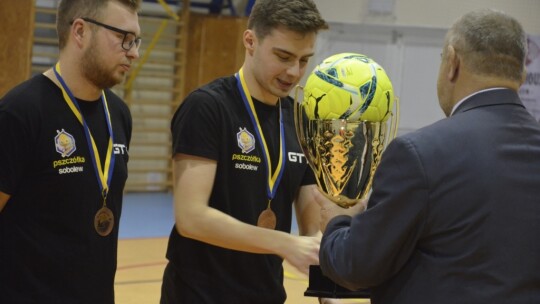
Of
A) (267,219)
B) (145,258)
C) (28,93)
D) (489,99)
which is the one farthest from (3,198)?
(145,258)

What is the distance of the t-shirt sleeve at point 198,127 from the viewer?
2.97 m

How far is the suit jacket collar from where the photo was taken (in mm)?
2266

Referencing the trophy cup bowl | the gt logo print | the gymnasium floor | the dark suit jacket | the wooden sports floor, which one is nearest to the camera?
the dark suit jacket

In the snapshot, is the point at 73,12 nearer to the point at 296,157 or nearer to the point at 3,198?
the point at 3,198

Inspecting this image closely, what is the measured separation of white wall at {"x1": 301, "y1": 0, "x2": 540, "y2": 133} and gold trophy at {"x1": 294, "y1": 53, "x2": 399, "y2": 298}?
11.2 metres

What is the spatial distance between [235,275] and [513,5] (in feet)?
38.3

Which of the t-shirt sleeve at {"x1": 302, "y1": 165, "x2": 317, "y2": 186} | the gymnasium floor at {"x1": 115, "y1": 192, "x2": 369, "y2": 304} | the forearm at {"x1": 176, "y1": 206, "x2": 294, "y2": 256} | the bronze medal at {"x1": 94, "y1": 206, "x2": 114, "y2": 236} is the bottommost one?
the gymnasium floor at {"x1": 115, "y1": 192, "x2": 369, "y2": 304}

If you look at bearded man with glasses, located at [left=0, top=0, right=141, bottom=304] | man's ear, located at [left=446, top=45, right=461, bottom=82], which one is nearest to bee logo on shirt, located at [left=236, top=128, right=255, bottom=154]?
bearded man with glasses, located at [left=0, top=0, right=141, bottom=304]

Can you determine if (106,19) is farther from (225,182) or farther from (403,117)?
(403,117)

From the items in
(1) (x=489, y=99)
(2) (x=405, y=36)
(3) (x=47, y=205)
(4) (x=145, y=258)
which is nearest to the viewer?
(1) (x=489, y=99)

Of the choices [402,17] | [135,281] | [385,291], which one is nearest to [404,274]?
[385,291]

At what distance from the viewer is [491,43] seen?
2221 mm

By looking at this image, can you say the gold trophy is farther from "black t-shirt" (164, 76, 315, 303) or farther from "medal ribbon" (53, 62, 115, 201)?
"medal ribbon" (53, 62, 115, 201)

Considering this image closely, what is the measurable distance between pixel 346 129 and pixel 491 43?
677mm
